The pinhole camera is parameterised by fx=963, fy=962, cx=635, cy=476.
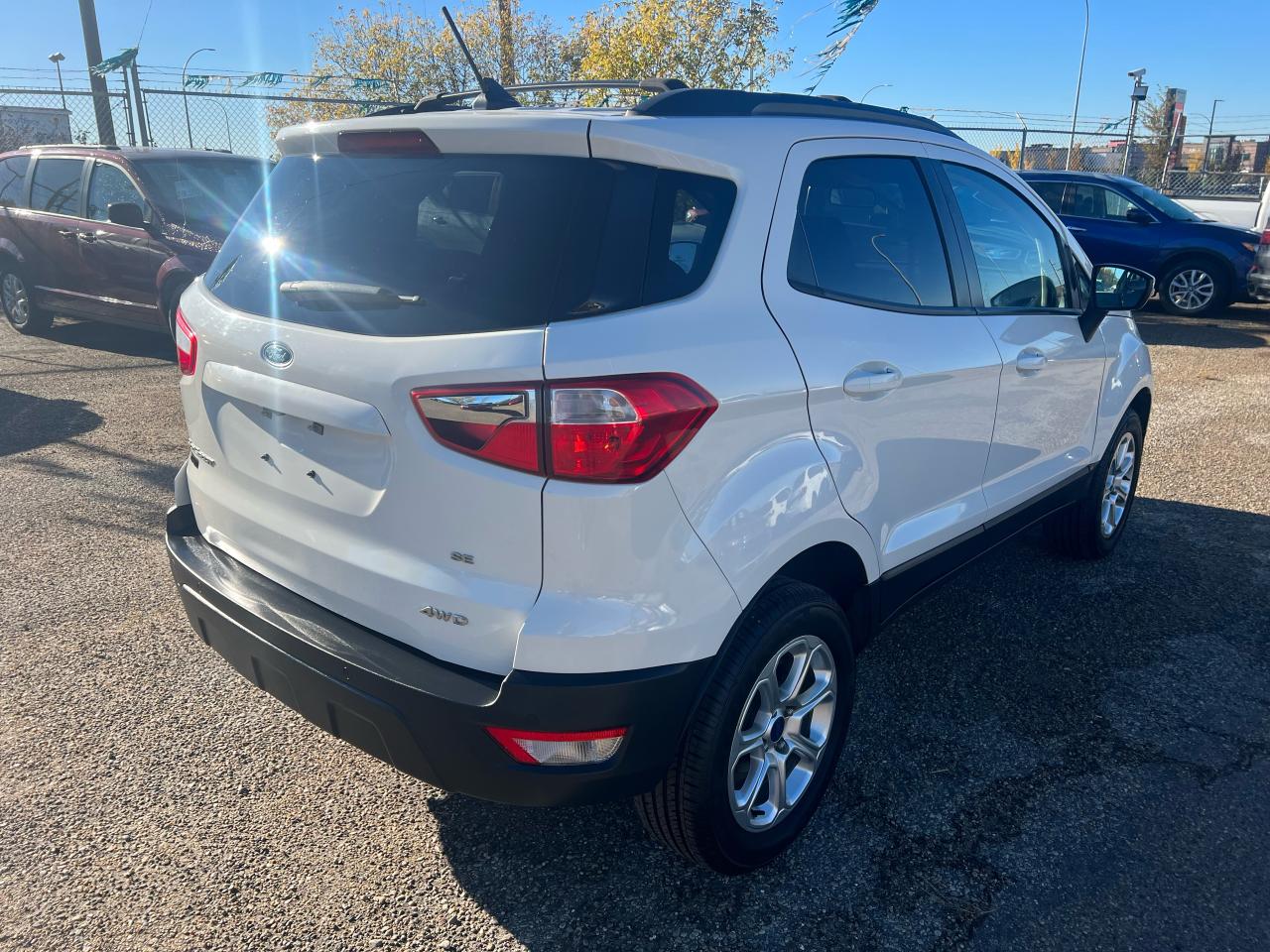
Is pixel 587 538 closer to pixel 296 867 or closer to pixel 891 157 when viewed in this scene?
pixel 296 867

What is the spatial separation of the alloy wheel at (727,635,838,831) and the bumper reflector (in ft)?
1.25

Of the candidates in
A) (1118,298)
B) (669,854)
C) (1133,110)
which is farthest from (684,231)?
(1133,110)

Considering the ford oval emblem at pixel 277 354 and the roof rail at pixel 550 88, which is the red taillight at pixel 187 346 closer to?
the ford oval emblem at pixel 277 354

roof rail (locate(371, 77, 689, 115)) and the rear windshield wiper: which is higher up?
roof rail (locate(371, 77, 689, 115))

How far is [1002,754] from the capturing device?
3049mm

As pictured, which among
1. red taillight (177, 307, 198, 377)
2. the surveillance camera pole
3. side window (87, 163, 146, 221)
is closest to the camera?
red taillight (177, 307, 198, 377)

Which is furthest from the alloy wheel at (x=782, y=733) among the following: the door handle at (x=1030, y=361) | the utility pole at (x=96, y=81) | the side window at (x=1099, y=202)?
the utility pole at (x=96, y=81)

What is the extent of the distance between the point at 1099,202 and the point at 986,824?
38.1ft

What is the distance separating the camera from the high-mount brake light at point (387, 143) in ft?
7.57

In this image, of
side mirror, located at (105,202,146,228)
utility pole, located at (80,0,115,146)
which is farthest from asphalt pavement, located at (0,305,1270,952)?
utility pole, located at (80,0,115,146)

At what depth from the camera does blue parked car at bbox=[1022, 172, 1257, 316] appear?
38.8 feet

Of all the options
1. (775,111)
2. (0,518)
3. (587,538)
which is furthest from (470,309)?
(0,518)

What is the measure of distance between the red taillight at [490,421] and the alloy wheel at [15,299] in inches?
380

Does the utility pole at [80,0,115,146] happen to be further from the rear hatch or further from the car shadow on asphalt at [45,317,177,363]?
the rear hatch
